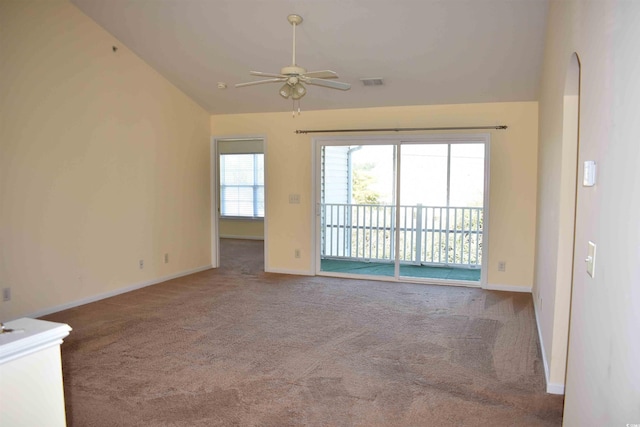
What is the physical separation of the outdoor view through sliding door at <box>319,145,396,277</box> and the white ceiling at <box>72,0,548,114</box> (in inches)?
32.3

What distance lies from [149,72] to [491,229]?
15.1ft

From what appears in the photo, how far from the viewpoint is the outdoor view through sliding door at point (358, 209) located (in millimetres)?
6098

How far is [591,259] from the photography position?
5.58 ft

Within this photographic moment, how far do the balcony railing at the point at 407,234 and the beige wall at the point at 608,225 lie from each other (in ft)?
14.7

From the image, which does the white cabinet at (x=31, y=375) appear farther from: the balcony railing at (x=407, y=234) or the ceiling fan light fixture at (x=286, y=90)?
the balcony railing at (x=407, y=234)

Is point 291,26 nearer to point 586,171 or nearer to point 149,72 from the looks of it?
point 149,72

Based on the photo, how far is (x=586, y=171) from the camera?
1.80 meters

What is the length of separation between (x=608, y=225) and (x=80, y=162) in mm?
4671

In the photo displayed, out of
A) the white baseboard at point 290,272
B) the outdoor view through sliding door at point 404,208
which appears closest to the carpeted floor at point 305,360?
the white baseboard at point 290,272

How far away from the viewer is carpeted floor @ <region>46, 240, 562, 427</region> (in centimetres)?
251

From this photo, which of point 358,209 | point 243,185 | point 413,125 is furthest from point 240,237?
point 413,125

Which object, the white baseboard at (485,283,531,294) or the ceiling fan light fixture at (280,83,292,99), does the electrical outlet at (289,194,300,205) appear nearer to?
the ceiling fan light fixture at (280,83,292,99)

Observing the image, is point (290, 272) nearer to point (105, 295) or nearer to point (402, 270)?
point (402, 270)

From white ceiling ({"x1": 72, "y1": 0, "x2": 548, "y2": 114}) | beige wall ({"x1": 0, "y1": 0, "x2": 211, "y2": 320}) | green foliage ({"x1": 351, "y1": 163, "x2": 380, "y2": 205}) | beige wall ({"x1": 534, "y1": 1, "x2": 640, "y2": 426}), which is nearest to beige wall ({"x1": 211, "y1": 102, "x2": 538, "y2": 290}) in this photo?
white ceiling ({"x1": 72, "y1": 0, "x2": 548, "y2": 114})
